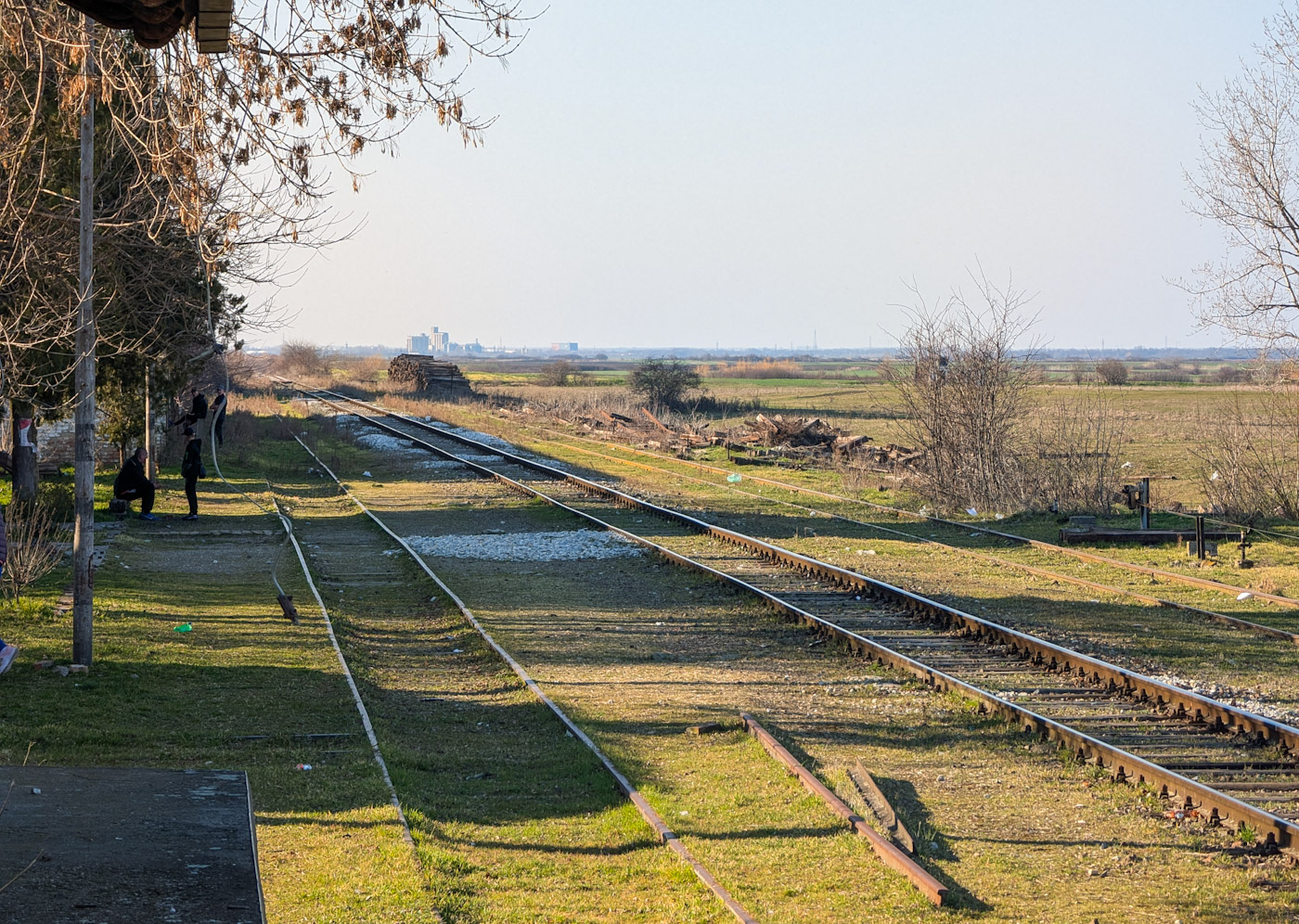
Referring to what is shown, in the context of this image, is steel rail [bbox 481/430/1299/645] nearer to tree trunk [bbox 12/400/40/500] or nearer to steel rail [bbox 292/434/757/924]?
steel rail [bbox 292/434/757/924]

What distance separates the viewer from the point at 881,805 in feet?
24.7

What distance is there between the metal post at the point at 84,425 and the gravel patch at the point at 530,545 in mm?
8424

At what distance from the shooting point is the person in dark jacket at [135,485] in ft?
70.8

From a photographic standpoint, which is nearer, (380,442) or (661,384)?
(380,442)

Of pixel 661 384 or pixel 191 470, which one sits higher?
pixel 661 384

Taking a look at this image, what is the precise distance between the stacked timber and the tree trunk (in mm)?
52400

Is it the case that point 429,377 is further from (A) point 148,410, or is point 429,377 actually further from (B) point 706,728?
(B) point 706,728

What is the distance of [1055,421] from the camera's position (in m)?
25.4

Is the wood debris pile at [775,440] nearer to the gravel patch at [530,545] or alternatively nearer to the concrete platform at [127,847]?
the gravel patch at [530,545]

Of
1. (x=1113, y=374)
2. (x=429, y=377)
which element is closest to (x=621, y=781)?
(x=429, y=377)

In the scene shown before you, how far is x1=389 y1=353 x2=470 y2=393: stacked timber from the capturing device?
7465 centimetres

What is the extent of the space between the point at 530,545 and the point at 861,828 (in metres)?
13.6

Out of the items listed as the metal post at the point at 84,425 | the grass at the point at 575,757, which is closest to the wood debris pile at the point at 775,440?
the grass at the point at 575,757

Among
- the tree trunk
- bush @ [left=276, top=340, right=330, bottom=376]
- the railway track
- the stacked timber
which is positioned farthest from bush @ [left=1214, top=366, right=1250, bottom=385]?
bush @ [left=276, top=340, right=330, bottom=376]
